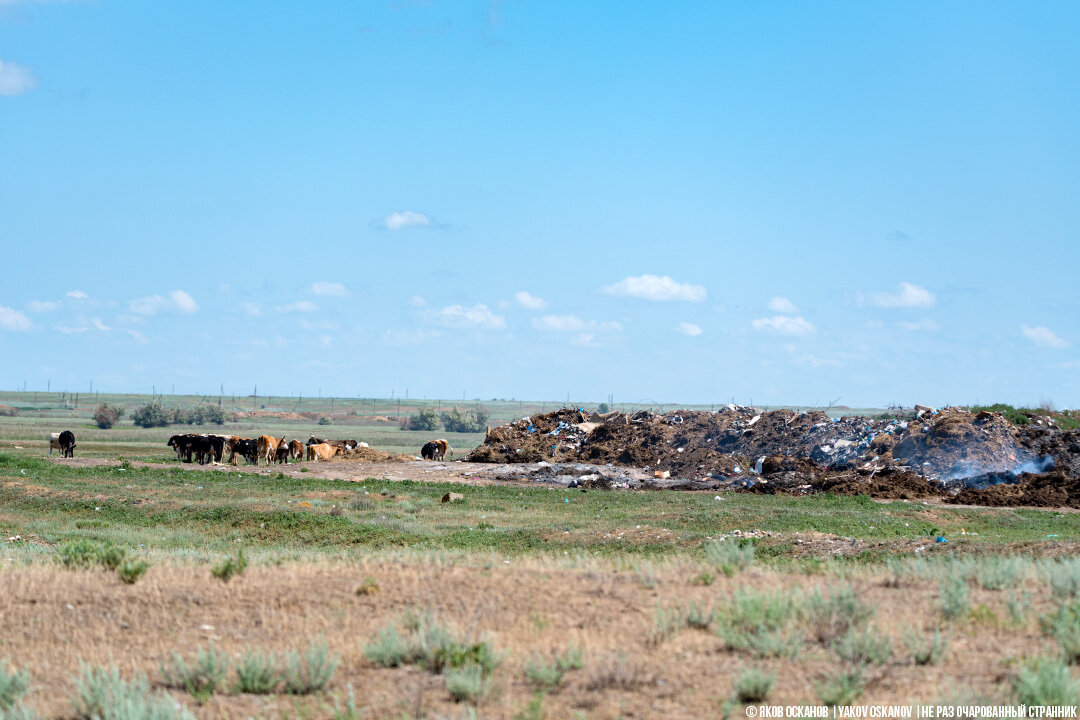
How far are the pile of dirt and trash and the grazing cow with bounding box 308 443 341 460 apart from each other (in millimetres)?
6149

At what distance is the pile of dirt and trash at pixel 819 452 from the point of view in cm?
3241

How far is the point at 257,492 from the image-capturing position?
2889 cm

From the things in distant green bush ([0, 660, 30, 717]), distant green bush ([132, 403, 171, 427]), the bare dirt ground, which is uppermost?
the bare dirt ground

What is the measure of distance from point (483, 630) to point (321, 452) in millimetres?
35482

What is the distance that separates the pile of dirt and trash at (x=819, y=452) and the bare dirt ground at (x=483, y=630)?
2327cm

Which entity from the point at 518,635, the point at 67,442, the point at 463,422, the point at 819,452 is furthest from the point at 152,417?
the point at 518,635

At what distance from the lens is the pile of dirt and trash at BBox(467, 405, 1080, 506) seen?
32.4 meters

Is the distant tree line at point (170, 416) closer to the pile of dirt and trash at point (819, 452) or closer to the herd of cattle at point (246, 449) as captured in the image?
the herd of cattle at point (246, 449)

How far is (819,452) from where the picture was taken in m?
37.8

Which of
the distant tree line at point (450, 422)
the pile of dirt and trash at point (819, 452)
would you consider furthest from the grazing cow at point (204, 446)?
the distant tree line at point (450, 422)

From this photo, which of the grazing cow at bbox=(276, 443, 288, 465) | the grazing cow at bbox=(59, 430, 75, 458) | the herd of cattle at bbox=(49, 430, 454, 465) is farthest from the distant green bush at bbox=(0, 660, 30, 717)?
the grazing cow at bbox=(59, 430, 75, 458)

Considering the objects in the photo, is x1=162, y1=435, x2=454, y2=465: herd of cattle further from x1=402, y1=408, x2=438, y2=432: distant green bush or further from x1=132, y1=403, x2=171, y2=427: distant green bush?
x1=402, y1=408, x2=438, y2=432: distant green bush

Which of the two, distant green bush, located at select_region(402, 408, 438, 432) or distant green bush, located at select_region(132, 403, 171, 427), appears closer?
distant green bush, located at select_region(132, 403, 171, 427)

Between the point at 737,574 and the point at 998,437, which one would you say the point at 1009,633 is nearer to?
the point at 737,574
